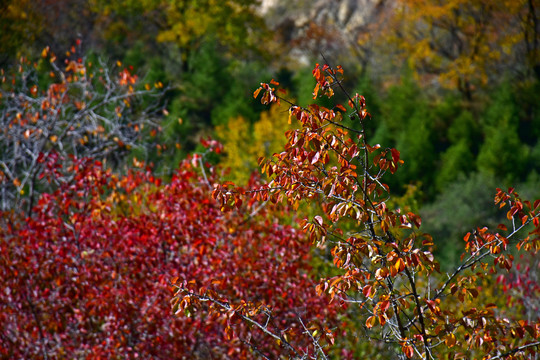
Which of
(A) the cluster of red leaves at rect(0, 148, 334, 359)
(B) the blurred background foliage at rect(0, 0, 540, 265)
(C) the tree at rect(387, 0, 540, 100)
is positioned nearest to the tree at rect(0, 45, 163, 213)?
(A) the cluster of red leaves at rect(0, 148, 334, 359)

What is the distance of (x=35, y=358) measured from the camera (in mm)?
7246

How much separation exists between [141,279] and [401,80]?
23.0 m

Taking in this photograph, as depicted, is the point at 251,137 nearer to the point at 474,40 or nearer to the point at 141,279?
the point at 474,40

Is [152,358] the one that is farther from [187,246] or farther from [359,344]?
[359,344]

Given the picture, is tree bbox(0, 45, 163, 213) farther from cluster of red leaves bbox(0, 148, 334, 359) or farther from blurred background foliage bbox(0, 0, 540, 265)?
blurred background foliage bbox(0, 0, 540, 265)

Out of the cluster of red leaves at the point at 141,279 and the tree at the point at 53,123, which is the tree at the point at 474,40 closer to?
the tree at the point at 53,123

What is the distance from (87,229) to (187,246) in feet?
4.31

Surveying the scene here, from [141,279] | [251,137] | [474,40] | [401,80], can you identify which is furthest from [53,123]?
[474,40]

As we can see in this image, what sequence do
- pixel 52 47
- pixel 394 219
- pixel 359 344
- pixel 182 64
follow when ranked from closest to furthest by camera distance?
pixel 394 219, pixel 359 344, pixel 52 47, pixel 182 64

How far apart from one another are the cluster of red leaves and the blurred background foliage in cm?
818

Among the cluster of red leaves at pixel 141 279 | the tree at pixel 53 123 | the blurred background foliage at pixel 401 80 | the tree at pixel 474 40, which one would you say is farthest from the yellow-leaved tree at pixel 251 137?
the cluster of red leaves at pixel 141 279

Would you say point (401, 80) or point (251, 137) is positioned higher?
point (401, 80)

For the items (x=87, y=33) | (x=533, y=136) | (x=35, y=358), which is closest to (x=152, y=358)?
(x=35, y=358)

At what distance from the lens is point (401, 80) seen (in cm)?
2883
